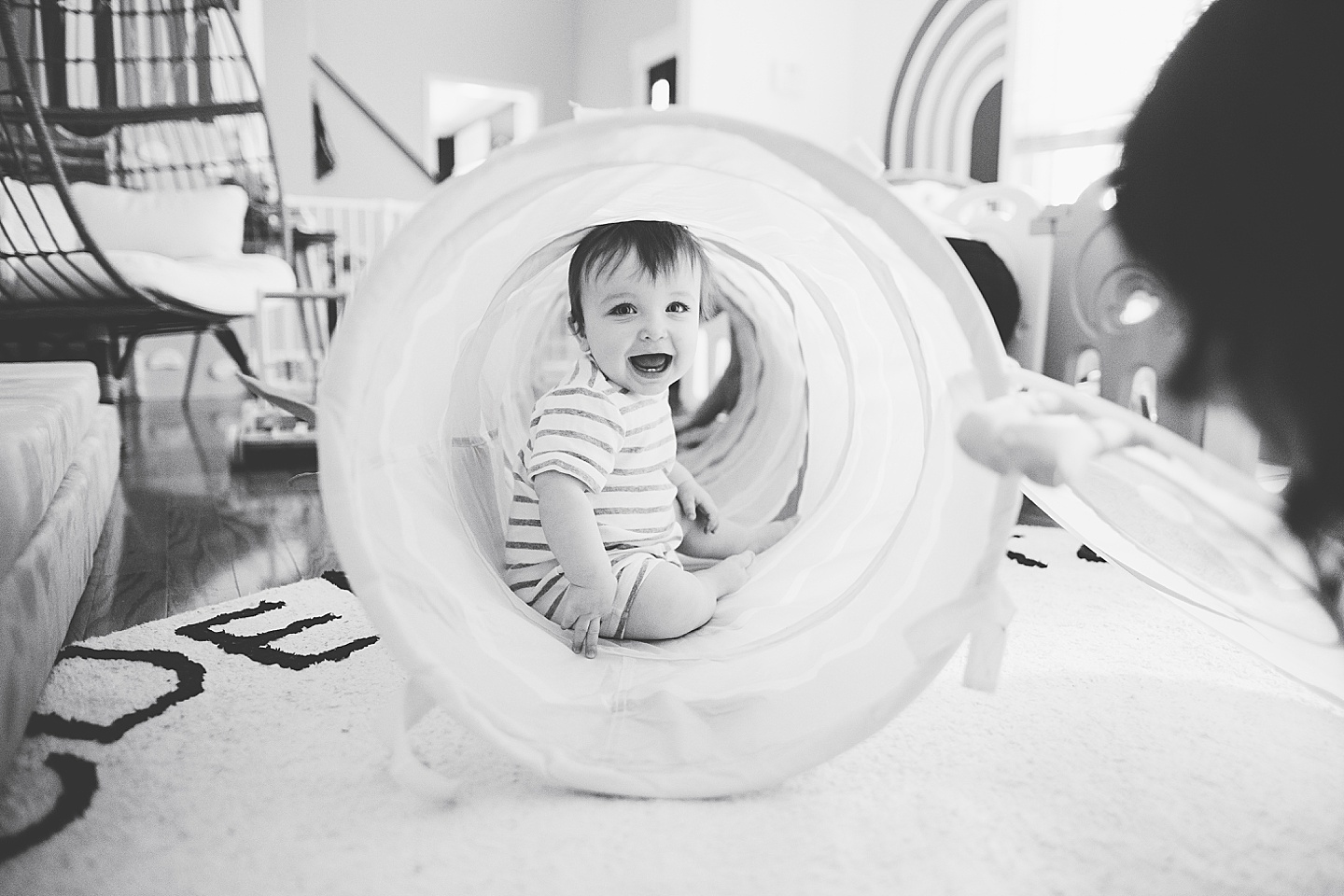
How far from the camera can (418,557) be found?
2.18 feet

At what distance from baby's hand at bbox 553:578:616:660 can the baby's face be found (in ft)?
0.77

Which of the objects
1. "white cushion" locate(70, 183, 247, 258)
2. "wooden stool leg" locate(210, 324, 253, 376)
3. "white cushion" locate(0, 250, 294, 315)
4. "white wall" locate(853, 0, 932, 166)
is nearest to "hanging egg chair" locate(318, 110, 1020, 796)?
"white cushion" locate(0, 250, 294, 315)

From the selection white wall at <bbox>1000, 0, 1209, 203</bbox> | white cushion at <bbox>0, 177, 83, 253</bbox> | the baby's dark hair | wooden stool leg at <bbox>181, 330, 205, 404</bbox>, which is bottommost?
wooden stool leg at <bbox>181, 330, 205, 404</bbox>

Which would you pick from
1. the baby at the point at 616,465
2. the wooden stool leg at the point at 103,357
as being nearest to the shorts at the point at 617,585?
the baby at the point at 616,465

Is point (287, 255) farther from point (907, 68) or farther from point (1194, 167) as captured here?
point (1194, 167)

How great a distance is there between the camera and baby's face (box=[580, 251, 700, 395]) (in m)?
0.89

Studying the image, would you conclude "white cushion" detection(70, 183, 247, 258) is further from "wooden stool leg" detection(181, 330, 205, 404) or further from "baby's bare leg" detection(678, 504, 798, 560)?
"baby's bare leg" detection(678, 504, 798, 560)

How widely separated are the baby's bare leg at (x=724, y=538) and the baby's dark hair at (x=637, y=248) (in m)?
0.34

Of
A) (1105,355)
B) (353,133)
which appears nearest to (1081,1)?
(1105,355)

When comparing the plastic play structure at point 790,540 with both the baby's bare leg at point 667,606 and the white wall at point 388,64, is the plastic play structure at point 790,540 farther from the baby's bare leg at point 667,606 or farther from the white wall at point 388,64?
the white wall at point 388,64

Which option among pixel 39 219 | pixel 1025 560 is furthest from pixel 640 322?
pixel 39 219

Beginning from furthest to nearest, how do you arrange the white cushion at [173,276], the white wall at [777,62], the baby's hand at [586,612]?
the white wall at [777,62]
the white cushion at [173,276]
the baby's hand at [586,612]

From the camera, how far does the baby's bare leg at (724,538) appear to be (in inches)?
44.3

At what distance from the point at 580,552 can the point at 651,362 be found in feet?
0.76
